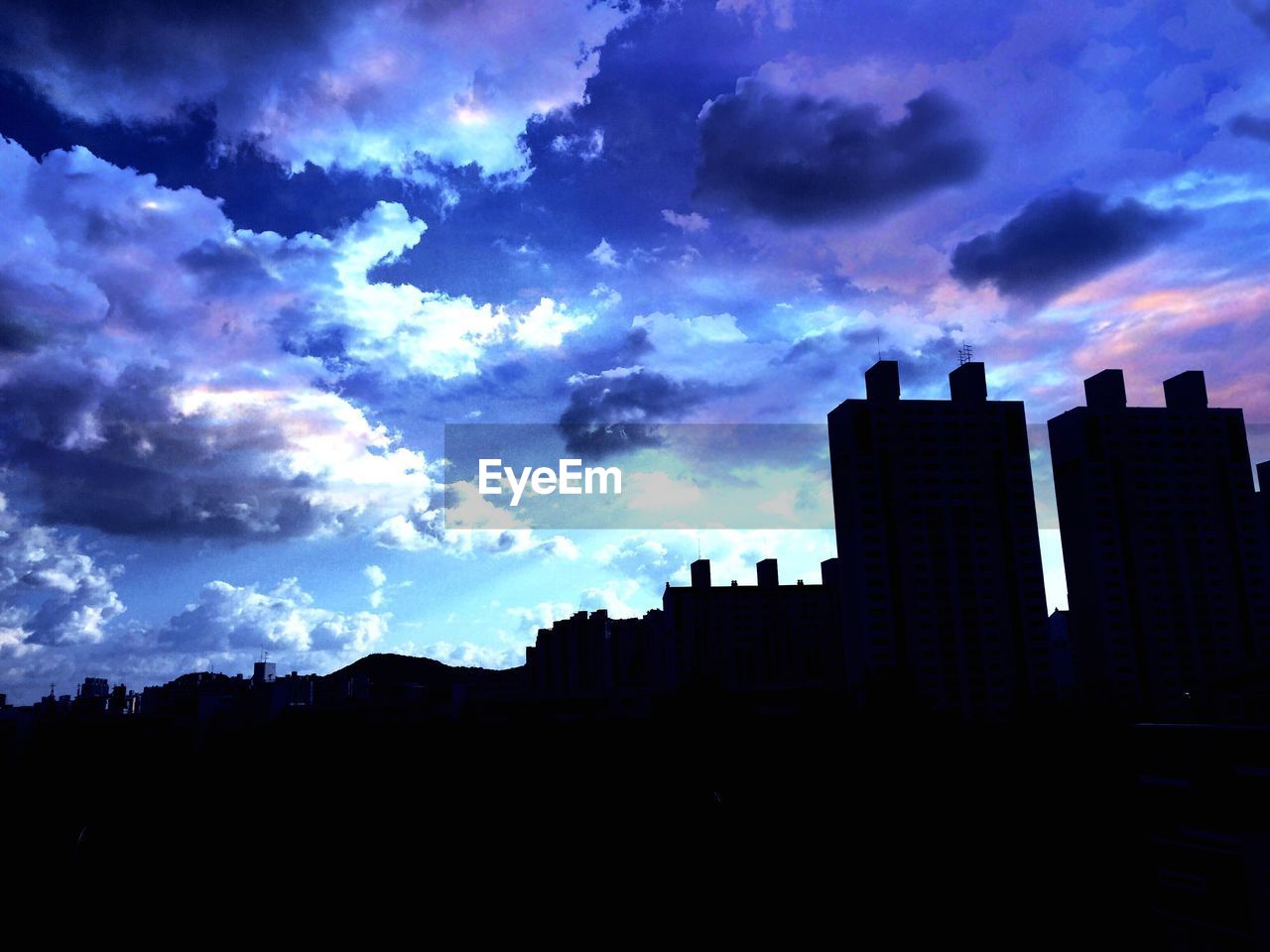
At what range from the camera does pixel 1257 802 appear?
24281mm

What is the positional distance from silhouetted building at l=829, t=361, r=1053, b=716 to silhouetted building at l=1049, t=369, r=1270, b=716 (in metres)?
10.2

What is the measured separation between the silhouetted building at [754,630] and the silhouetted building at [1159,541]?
154ft

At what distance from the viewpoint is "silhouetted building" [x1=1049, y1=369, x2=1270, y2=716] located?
105 m

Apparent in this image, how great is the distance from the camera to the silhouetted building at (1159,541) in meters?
105

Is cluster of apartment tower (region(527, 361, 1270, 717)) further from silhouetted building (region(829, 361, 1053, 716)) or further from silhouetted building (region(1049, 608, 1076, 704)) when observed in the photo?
silhouetted building (region(1049, 608, 1076, 704))

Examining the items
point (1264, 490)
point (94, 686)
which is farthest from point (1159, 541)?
point (94, 686)

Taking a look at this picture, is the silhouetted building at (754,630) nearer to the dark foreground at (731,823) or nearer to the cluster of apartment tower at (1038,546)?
the cluster of apartment tower at (1038,546)

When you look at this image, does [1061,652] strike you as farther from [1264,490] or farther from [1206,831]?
[1206,831]

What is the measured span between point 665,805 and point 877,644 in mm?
56132

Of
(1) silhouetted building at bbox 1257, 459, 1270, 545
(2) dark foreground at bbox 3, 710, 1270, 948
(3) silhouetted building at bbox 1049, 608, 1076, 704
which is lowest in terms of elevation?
(2) dark foreground at bbox 3, 710, 1270, 948

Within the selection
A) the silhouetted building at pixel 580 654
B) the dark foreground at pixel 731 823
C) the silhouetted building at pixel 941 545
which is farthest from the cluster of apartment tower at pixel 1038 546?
the silhouetted building at pixel 580 654

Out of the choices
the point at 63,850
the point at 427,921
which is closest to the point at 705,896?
the point at 427,921

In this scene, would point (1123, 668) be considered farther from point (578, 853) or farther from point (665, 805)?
point (578, 853)

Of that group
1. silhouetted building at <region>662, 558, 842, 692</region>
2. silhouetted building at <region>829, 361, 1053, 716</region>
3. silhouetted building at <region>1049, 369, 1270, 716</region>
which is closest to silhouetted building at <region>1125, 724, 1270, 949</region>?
silhouetted building at <region>829, 361, 1053, 716</region>
